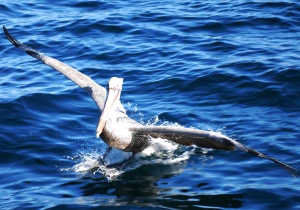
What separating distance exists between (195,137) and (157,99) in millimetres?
3822

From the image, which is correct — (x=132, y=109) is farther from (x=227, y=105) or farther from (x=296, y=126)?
(x=296, y=126)

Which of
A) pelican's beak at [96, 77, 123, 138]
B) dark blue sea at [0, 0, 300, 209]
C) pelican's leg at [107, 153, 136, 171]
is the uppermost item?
pelican's beak at [96, 77, 123, 138]

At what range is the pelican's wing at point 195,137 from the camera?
28.5ft

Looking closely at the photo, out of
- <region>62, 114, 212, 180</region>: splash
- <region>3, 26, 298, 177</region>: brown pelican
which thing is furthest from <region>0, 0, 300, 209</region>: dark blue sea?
<region>3, 26, 298, 177</region>: brown pelican

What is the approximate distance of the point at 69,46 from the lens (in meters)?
16.5

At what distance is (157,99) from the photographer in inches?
515

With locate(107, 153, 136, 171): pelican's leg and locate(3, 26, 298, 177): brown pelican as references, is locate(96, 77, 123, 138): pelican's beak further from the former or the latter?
locate(107, 153, 136, 171): pelican's leg

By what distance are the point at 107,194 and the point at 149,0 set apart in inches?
445

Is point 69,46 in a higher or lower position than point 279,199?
higher

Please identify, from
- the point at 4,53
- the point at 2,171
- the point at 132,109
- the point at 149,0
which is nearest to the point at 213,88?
the point at 132,109

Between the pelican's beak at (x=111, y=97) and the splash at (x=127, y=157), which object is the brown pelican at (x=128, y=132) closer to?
the pelican's beak at (x=111, y=97)

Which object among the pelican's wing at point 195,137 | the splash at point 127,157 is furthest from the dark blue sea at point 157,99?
the pelican's wing at point 195,137

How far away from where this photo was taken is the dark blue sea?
30.8ft

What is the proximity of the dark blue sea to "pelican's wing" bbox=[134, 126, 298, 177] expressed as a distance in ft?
1.80
